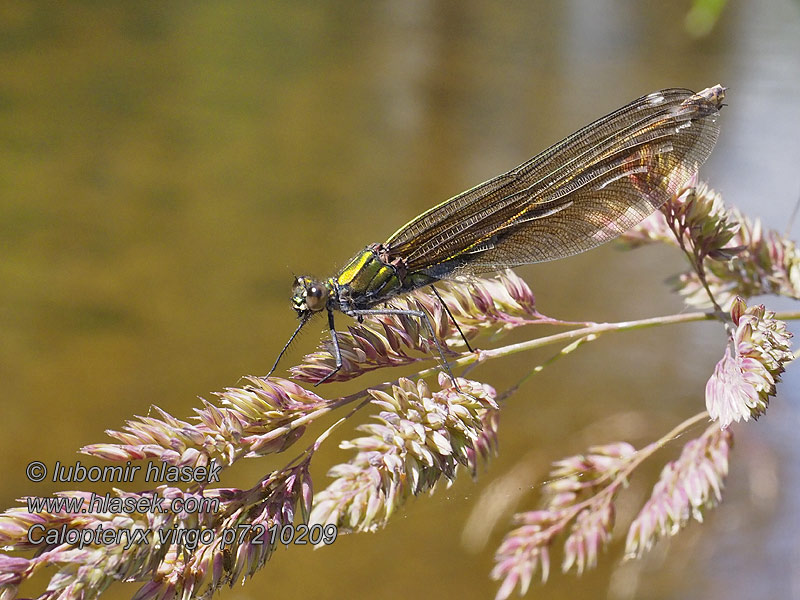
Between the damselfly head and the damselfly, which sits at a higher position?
the damselfly

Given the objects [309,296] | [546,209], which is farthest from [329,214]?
[309,296]

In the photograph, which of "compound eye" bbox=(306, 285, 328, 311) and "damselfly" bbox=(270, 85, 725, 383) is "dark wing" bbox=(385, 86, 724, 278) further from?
"compound eye" bbox=(306, 285, 328, 311)

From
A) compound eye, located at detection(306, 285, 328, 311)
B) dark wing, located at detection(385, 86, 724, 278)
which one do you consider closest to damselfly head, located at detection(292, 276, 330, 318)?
compound eye, located at detection(306, 285, 328, 311)

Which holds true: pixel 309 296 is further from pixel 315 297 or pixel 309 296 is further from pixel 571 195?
pixel 571 195

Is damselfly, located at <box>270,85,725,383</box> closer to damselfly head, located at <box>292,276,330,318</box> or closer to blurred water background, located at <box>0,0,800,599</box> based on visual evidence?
damselfly head, located at <box>292,276,330,318</box>

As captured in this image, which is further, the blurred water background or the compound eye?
the blurred water background

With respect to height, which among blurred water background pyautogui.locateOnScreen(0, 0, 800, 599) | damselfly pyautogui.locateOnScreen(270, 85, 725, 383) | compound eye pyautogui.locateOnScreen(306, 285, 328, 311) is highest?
blurred water background pyautogui.locateOnScreen(0, 0, 800, 599)

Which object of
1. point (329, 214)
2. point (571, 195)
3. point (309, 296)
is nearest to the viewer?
point (309, 296)

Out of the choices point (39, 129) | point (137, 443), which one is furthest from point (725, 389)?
point (39, 129)
